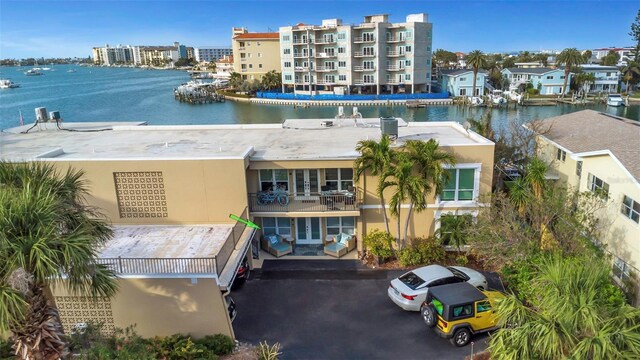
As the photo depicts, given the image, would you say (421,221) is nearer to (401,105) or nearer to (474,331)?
(474,331)

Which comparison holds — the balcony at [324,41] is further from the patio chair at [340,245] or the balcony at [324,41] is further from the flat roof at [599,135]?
the patio chair at [340,245]

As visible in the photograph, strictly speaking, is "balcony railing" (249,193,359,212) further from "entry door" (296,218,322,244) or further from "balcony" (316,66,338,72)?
"balcony" (316,66,338,72)

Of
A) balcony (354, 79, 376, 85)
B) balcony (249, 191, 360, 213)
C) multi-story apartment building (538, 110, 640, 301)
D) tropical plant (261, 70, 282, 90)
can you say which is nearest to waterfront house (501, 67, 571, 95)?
balcony (354, 79, 376, 85)

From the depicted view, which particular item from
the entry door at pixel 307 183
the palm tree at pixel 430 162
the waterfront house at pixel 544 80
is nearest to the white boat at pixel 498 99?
the waterfront house at pixel 544 80

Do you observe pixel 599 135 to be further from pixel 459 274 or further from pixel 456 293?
pixel 456 293


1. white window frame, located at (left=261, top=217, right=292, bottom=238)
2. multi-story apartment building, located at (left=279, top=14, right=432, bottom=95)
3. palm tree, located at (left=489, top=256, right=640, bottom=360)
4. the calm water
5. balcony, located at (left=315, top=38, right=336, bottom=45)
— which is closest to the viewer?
palm tree, located at (left=489, top=256, right=640, bottom=360)

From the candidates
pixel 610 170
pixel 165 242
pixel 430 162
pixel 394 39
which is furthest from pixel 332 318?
pixel 394 39
